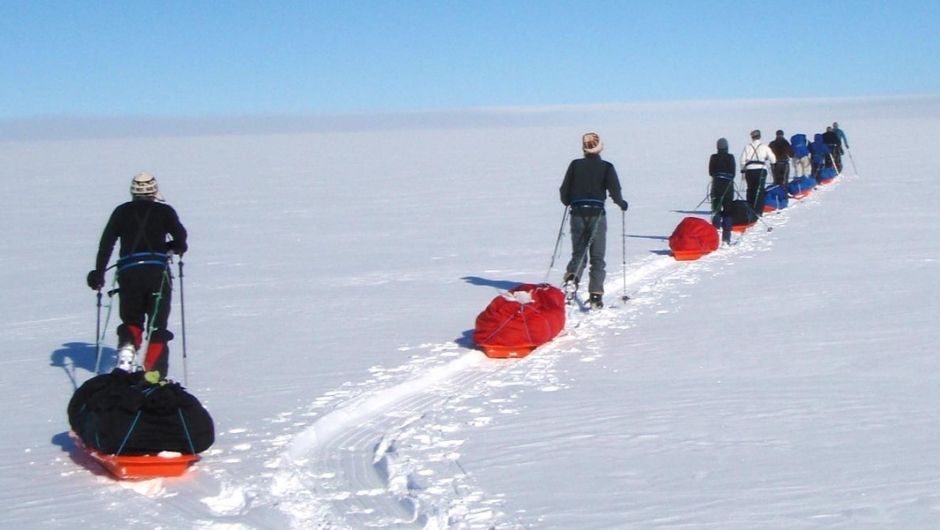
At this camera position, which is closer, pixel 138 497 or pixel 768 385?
pixel 138 497

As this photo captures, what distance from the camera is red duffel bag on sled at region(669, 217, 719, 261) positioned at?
12.2 metres

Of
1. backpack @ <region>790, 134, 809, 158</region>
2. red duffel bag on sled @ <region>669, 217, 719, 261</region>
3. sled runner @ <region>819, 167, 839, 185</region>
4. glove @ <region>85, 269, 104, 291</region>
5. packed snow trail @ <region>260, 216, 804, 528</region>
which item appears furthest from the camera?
sled runner @ <region>819, 167, 839, 185</region>

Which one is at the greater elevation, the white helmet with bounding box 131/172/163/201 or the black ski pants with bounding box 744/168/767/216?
the white helmet with bounding box 131/172/163/201

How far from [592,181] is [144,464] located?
4.94 m


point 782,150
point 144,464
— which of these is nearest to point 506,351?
point 144,464

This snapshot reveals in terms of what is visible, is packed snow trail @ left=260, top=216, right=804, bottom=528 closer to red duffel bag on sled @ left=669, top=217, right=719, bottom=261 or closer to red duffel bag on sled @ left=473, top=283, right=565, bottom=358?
red duffel bag on sled @ left=473, top=283, right=565, bottom=358

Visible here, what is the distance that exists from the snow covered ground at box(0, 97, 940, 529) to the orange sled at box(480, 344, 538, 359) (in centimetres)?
13

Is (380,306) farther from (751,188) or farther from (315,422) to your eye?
(751,188)

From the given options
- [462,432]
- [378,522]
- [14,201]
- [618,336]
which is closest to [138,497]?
[378,522]

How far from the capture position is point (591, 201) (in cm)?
887

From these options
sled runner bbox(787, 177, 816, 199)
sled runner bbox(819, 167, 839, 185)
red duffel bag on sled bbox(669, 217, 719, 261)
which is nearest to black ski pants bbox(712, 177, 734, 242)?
red duffel bag on sled bbox(669, 217, 719, 261)

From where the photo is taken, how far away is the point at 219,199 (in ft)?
77.5

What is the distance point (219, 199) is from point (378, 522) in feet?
65.8

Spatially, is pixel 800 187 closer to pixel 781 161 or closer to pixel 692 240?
pixel 781 161
